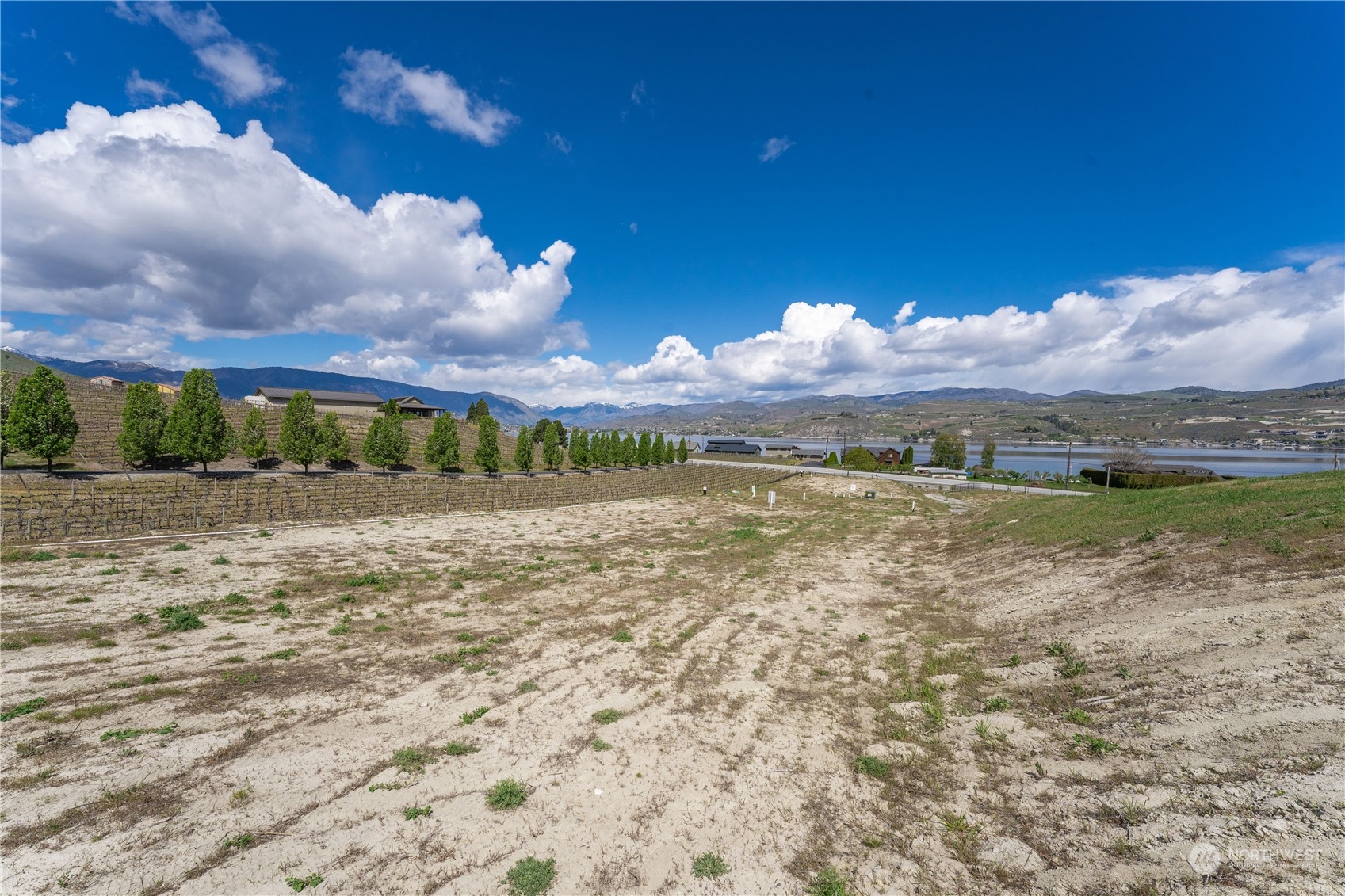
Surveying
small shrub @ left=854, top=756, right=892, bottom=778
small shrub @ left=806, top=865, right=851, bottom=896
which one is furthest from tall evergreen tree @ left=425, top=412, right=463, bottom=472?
small shrub @ left=806, top=865, right=851, bottom=896

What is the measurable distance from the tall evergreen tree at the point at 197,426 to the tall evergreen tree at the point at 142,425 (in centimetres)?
79

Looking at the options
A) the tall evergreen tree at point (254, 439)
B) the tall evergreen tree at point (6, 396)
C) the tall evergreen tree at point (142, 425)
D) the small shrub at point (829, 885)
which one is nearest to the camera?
the small shrub at point (829, 885)

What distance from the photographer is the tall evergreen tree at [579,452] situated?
241 feet

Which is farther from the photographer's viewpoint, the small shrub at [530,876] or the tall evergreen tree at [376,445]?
the tall evergreen tree at [376,445]

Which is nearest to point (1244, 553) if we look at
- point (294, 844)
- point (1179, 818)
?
point (1179, 818)

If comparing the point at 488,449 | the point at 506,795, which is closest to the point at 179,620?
the point at 506,795

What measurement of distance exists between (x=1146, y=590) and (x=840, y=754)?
1072cm

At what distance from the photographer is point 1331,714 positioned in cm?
682

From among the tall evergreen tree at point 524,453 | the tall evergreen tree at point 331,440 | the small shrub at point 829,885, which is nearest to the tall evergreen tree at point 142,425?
the tall evergreen tree at point 331,440

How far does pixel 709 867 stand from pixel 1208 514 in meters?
20.4

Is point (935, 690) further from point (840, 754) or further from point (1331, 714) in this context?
point (1331, 714)

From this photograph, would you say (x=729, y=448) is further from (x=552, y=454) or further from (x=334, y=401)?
(x=334, y=401)

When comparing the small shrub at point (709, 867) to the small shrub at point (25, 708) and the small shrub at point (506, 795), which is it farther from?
the small shrub at point (25, 708)

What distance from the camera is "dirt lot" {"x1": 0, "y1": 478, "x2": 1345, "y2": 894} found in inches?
227
